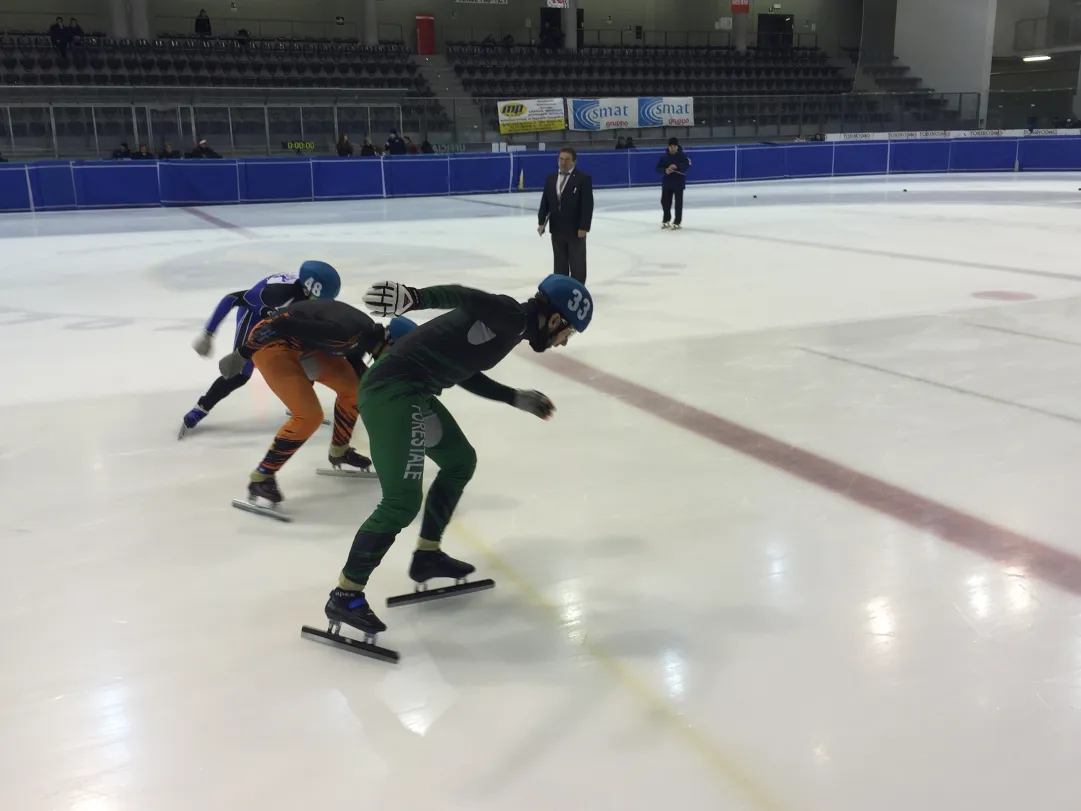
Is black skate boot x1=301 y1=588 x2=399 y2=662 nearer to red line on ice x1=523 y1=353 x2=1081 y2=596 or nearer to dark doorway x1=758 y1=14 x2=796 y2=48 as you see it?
red line on ice x1=523 y1=353 x2=1081 y2=596

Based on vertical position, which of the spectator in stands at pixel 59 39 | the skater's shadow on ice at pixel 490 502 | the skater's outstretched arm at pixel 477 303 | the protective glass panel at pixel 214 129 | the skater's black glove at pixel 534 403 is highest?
the spectator in stands at pixel 59 39

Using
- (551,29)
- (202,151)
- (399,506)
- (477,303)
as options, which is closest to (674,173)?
(202,151)

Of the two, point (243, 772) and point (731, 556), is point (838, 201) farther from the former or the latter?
point (243, 772)

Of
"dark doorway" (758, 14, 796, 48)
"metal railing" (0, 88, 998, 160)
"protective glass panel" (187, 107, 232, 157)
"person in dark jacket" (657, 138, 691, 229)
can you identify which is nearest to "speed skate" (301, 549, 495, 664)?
"person in dark jacket" (657, 138, 691, 229)

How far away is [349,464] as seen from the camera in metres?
5.01

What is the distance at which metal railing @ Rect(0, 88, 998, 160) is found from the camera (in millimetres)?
22625

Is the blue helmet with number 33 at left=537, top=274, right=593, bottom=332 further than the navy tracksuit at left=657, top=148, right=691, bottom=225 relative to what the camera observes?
No

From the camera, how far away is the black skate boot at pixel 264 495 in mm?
4414

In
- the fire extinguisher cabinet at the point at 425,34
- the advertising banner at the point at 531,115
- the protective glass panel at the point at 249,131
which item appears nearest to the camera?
the protective glass panel at the point at 249,131

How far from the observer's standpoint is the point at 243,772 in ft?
8.36

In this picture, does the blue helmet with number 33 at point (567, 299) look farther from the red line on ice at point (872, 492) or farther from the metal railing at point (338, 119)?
the metal railing at point (338, 119)

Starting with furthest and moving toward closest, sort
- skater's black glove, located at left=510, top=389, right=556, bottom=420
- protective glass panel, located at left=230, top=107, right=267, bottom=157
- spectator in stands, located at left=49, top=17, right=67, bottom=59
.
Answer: spectator in stands, located at left=49, top=17, right=67, bottom=59, protective glass panel, located at left=230, top=107, right=267, bottom=157, skater's black glove, located at left=510, top=389, right=556, bottom=420

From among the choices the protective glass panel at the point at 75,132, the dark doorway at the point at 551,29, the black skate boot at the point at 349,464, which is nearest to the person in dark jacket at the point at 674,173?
the black skate boot at the point at 349,464

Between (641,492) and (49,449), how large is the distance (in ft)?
11.0
